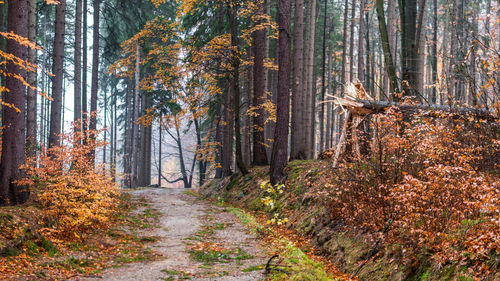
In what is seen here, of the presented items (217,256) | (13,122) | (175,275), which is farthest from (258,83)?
(175,275)

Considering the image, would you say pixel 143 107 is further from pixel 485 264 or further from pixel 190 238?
pixel 485 264

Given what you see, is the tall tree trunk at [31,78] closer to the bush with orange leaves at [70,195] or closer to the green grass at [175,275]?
the bush with orange leaves at [70,195]

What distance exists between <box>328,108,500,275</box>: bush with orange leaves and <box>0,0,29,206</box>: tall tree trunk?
Result: 23.1ft

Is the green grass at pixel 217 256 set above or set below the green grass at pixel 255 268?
below

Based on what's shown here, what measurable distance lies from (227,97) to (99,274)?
14129 millimetres

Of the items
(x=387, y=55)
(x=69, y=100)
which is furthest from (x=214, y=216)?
(x=69, y=100)

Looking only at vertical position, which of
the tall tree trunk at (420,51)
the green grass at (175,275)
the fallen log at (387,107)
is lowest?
the green grass at (175,275)

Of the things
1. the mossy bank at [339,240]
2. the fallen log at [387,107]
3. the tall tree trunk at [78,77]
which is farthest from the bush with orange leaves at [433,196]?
the tall tree trunk at [78,77]

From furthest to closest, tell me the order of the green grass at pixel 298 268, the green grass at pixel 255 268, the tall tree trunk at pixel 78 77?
the tall tree trunk at pixel 78 77 < the green grass at pixel 255 268 < the green grass at pixel 298 268

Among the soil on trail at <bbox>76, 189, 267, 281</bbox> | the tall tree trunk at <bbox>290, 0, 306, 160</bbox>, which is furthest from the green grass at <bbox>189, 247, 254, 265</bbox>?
the tall tree trunk at <bbox>290, 0, 306, 160</bbox>

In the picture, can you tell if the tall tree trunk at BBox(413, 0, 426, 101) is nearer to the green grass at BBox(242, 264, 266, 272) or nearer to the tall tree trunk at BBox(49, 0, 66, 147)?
the green grass at BBox(242, 264, 266, 272)

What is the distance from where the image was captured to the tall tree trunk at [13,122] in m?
8.05

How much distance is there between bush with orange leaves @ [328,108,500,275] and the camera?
434cm

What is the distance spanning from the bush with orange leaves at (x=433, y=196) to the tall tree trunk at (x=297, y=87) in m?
5.94
